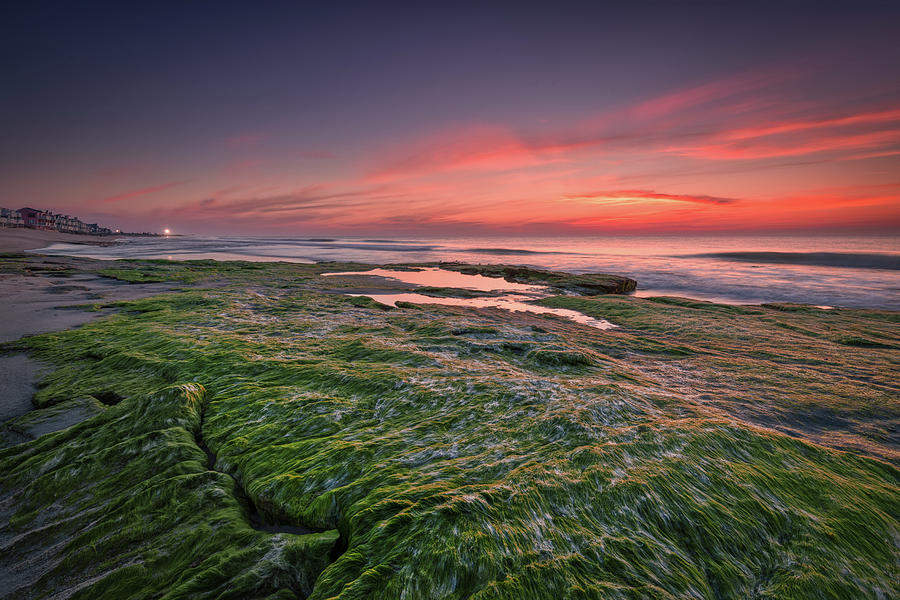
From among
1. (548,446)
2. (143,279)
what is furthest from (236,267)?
(548,446)

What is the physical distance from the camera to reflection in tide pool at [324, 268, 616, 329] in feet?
51.5

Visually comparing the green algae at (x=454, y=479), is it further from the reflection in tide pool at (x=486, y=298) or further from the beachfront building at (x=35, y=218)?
the beachfront building at (x=35, y=218)

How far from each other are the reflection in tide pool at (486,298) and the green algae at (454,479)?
26.7 feet

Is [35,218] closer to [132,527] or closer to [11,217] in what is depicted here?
[11,217]

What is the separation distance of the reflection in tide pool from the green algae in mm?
8153

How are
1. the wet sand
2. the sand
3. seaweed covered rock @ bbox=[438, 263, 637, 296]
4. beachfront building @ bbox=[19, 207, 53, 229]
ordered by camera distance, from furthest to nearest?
beachfront building @ bbox=[19, 207, 53, 229]
the sand
seaweed covered rock @ bbox=[438, 263, 637, 296]
the wet sand

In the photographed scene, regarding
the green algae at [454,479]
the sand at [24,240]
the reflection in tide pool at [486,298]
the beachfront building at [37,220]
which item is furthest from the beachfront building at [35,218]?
the green algae at [454,479]

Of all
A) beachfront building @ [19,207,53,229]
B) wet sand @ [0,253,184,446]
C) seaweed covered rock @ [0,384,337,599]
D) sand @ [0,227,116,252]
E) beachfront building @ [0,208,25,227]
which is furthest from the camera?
beachfront building @ [19,207,53,229]

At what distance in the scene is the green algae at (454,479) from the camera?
8.77 feet

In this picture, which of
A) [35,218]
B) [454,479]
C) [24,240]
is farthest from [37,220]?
[454,479]

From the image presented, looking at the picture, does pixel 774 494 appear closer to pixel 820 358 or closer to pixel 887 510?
pixel 887 510

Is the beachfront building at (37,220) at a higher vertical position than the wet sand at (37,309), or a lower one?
higher

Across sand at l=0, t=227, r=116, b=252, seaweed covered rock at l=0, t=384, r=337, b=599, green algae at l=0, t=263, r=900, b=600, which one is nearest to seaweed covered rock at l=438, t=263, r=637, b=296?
green algae at l=0, t=263, r=900, b=600

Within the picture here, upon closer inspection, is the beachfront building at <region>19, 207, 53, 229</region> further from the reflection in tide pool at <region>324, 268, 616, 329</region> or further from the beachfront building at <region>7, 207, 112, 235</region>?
the reflection in tide pool at <region>324, 268, 616, 329</region>
